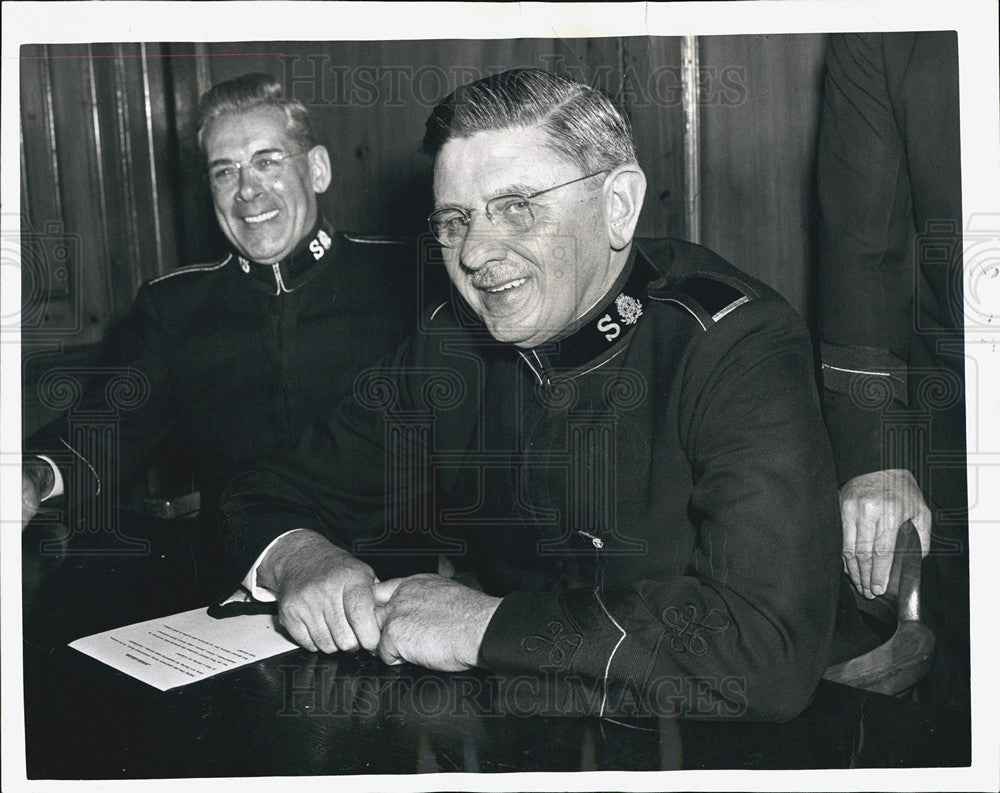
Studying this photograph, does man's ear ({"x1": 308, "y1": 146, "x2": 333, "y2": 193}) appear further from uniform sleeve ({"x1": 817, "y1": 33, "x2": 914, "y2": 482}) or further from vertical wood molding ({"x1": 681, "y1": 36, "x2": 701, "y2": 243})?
uniform sleeve ({"x1": 817, "y1": 33, "x2": 914, "y2": 482})

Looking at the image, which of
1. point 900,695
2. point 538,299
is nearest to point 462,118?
point 538,299

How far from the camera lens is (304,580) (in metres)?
1.23

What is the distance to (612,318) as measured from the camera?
48.4 inches

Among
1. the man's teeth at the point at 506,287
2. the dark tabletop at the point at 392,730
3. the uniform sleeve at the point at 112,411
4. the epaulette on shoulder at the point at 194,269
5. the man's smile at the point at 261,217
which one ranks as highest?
the man's smile at the point at 261,217

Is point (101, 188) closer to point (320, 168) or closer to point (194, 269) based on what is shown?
point (194, 269)

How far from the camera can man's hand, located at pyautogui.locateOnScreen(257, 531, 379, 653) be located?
115 centimetres

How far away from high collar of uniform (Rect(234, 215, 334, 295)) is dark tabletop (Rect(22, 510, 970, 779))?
635mm

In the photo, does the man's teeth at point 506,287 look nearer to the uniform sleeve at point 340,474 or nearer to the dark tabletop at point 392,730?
the uniform sleeve at point 340,474

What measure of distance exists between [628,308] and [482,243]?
0.22 meters

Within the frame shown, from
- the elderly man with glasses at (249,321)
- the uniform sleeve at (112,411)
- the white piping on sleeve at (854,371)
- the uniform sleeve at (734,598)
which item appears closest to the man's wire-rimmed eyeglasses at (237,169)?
the elderly man with glasses at (249,321)

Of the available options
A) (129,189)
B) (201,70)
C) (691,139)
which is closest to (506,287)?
(691,139)

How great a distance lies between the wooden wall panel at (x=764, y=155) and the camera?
1.24 m

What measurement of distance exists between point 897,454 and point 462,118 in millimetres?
744

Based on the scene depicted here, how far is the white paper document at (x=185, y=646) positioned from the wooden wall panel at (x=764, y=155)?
0.82 metres
